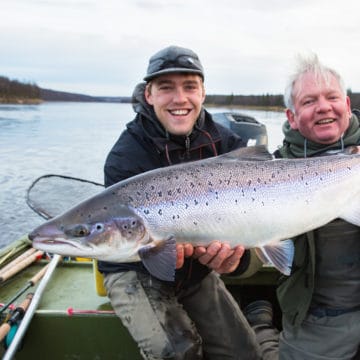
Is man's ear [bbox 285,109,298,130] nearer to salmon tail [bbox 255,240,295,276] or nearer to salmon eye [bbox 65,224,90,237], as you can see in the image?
salmon tail [bbox 255,240,295,276]

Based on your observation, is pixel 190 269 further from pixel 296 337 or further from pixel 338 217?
pixel 338 217

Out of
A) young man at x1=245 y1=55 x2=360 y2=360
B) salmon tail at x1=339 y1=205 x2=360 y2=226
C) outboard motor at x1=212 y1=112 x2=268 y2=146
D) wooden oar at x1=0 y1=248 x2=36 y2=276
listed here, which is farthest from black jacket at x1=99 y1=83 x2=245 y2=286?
outboard motor at x1=212 y1=112 x2=268 y2=146

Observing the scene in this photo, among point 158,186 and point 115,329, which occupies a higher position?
point 158,186

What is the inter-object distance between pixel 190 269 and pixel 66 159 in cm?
1421

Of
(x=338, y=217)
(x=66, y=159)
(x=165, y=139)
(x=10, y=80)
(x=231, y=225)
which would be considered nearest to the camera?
(x=231, y=225)

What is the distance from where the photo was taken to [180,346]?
9.41ft

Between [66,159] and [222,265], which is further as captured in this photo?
[66,159]

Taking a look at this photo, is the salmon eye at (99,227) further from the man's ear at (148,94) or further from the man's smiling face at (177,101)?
the man's ear at (148,94)

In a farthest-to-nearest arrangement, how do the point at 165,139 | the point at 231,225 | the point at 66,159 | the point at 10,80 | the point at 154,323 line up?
1. the point at 10,80
2. the point at 66,159
3. the point at 165,139
4. the point at 154,323
5. the point at 231,225

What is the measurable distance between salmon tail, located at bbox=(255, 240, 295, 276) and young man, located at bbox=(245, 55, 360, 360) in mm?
203

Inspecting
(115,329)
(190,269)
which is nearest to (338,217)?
(190,269)

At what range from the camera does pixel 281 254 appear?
103 inches

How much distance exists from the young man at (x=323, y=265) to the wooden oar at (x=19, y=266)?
7.85 feet

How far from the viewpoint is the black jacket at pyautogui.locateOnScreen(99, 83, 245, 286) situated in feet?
10.5
